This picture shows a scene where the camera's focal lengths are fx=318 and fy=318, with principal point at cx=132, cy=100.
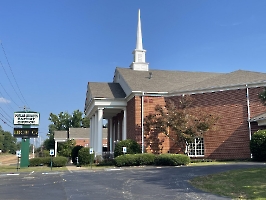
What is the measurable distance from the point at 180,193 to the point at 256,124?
664 inches

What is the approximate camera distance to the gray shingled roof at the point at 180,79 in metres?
27.6

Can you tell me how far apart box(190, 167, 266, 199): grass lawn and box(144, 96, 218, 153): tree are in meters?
11.3

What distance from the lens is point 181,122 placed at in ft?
83.3

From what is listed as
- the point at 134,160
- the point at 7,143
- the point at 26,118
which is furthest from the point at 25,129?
the point at 7,143

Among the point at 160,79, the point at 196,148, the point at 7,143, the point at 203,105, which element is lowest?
the point at 196,148

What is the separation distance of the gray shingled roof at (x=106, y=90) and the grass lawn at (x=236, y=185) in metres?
18.1

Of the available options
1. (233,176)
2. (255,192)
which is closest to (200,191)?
(255,192)

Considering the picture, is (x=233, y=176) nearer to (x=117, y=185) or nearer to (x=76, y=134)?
(x=117, y=185)

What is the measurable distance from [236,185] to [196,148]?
650 inches

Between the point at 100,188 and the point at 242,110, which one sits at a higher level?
the point at 242,110

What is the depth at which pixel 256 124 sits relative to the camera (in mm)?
25094

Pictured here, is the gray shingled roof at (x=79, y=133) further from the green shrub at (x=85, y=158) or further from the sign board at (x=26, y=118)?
the green shrub at (x=85, y=158)

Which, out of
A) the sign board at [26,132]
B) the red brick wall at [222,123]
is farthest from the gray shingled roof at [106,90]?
the sign board at [26,132]

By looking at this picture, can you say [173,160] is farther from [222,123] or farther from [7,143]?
[7,143]
